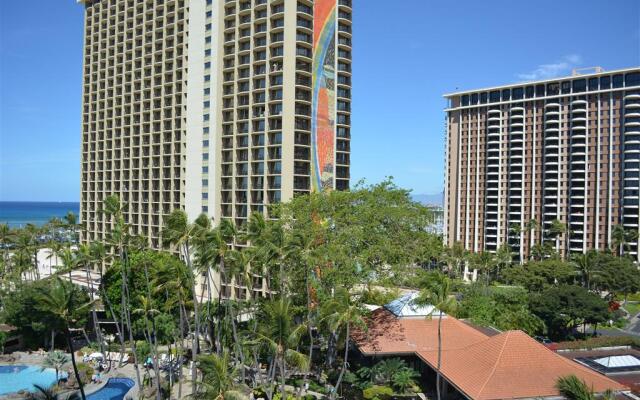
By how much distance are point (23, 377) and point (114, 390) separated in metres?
10.5

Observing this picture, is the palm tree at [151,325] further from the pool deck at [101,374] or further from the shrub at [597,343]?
the shrub at [597,343]

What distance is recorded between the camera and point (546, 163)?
4931 inches

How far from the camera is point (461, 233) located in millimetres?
139125

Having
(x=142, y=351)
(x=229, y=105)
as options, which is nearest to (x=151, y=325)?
(x=142, y=351)

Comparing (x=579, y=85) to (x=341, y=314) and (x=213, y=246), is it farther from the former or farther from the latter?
(x=213, y=246)

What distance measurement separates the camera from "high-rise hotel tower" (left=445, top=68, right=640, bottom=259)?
11662 centimetres

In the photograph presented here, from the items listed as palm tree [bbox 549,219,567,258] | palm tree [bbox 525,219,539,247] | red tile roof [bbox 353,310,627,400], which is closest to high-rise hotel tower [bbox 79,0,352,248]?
red tile roof [bbox 353,310,627,400]

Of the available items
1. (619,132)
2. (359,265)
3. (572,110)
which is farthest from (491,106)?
(359,265)

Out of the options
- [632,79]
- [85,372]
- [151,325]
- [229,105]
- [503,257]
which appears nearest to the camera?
[85,372]

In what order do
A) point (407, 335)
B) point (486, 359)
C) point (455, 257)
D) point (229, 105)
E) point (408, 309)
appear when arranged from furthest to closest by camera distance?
point (455, 257) < point (229, 105) < point (408, 309) < point (407, 335) < point (486, 359)

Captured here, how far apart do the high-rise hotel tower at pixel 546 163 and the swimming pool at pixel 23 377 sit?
335ft

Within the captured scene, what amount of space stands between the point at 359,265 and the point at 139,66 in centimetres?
7230

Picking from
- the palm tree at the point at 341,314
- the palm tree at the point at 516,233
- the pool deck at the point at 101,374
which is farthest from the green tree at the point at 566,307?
the palm tree at the point at 516,233

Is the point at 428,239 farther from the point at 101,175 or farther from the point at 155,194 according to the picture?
the point at 101,175
